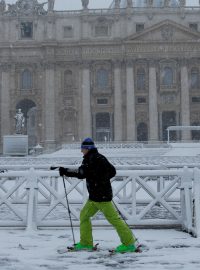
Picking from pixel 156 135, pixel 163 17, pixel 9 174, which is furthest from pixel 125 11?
pixel 9 174

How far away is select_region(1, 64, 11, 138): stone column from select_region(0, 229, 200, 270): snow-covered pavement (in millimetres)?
51287

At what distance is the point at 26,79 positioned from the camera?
60656 mm

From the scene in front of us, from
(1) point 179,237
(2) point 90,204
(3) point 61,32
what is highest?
(3) point 61,32

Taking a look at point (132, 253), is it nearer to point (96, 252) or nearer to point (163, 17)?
point (96, 252)

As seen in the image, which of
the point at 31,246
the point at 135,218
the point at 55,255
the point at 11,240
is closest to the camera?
the point at 55,255

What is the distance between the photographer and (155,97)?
58969 millimetres

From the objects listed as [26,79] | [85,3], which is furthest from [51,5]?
[26,79]

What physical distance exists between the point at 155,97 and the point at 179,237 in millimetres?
51071

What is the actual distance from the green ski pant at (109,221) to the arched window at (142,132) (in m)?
52.4

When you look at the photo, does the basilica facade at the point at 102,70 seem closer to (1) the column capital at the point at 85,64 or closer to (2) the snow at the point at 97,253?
(1) the column capital at the point at 85,64

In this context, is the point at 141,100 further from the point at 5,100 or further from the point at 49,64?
the point at 5,100

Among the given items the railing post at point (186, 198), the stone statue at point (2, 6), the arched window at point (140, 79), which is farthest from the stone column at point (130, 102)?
the railing post at point (186, 198)

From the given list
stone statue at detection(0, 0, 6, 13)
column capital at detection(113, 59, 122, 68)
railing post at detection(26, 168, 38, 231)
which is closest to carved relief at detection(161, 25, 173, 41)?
column capital at detection(113, 59, 122, 68)

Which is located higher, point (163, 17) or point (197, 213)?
point (163, 17)
